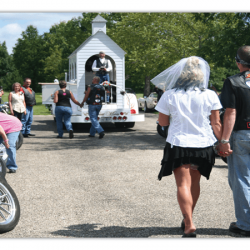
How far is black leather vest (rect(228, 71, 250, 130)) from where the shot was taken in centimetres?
381

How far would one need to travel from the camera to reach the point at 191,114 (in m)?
3.73

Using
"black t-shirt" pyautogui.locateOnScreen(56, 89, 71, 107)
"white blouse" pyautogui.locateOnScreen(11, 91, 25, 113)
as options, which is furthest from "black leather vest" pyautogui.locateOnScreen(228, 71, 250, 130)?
"white blouse" pyautogui.locateOnScreen(11, 91, 25, 113)

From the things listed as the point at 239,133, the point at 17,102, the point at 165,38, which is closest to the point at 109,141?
the point at 17,102

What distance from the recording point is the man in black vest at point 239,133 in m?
3.81

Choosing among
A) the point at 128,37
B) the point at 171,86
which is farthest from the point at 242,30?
the point at 128,37

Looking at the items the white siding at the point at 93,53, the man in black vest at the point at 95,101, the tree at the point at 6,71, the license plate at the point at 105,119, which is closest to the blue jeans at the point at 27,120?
the man in black vest at the point at 95,101

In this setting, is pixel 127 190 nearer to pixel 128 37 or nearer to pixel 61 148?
pixel 61 148

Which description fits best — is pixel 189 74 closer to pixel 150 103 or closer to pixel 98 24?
pixel 98 24

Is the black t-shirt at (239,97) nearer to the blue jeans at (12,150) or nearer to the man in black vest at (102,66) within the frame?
the blue jeans at (12,150)

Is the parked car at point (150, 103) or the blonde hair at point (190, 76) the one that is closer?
the blonde hair at point (190, 76)

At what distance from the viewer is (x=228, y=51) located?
527 inches

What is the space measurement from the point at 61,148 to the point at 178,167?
6.51m

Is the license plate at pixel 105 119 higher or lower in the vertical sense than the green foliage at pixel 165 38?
lower

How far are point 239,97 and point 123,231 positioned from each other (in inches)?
71.4
